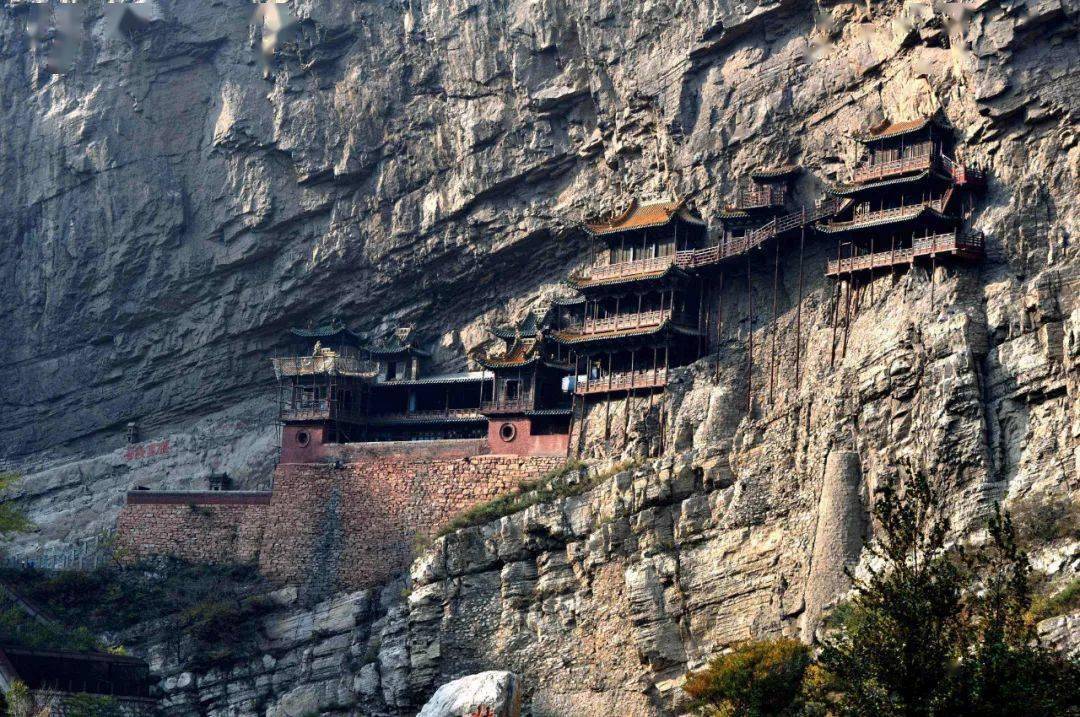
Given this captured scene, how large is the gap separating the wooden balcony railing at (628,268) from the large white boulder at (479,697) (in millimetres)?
15854

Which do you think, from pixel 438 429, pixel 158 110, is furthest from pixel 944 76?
pixel 158 110

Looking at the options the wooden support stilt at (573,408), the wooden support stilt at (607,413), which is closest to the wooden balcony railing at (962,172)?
the wooden support stilt at (607,413)

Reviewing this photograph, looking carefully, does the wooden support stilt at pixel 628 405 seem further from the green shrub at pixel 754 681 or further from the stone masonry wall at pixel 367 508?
the green shrub at pixel 754 681

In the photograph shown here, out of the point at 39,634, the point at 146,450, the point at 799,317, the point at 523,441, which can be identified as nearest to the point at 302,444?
the point at 523,441

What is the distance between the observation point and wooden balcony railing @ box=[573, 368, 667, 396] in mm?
53469

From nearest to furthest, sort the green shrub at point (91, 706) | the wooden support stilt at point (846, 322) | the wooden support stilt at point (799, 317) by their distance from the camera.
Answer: the wooden support stilt at point (846, 322), the green shrub at point (91, 706), the wooden support stilt at point (799, 317)

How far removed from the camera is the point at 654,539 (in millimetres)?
46938

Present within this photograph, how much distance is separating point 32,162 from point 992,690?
164 feet

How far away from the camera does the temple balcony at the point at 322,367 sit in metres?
60.2

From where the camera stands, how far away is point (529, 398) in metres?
56.6

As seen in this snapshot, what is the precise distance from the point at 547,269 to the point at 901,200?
1491cm

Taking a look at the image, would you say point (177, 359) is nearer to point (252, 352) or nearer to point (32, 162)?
point (252, 352)

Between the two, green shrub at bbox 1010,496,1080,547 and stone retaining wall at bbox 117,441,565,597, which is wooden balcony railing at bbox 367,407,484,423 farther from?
green shrub at bbox 1010,496,1080,547

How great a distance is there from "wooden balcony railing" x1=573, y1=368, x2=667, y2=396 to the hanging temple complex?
7 cm
